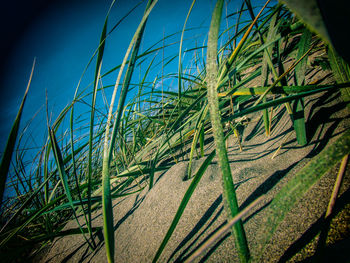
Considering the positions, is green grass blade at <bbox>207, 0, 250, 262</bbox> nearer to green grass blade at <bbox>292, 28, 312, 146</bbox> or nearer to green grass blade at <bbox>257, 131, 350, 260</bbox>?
green grass blade at <bbox>257, 131, 350, 260</bbox>

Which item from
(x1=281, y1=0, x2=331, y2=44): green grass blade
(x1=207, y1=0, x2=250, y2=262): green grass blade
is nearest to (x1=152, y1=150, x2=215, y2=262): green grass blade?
(x1=207, y1=0, x2=250, y2=262): green grass blade

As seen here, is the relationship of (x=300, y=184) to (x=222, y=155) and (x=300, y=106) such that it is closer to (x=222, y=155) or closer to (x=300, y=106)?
(x=222, y=155)

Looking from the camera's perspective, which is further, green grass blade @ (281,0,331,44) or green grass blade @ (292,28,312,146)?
Answer: green grass blade @ (292,28,312,146)

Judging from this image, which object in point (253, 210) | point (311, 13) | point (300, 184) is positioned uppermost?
point (311, 13)

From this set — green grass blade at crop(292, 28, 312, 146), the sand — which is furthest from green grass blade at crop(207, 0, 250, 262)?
green grass blade at crop(292, 28, 312, 146)

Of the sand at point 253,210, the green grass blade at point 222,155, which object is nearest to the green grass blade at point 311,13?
the green grass blade at point 222,155

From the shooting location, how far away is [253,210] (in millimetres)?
292

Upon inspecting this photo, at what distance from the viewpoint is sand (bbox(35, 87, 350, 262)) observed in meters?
0.22

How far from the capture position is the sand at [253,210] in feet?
0.71

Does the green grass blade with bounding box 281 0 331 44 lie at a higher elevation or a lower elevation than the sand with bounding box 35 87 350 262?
higher

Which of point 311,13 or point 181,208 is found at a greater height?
point 311,13

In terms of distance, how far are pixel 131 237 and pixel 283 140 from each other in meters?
0.58

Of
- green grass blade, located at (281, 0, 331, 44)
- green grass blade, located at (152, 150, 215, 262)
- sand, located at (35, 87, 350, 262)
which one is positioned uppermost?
green grass blade, located at (281, 0, 331, 44)

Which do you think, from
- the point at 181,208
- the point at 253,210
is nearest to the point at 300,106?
the point at 253,210
